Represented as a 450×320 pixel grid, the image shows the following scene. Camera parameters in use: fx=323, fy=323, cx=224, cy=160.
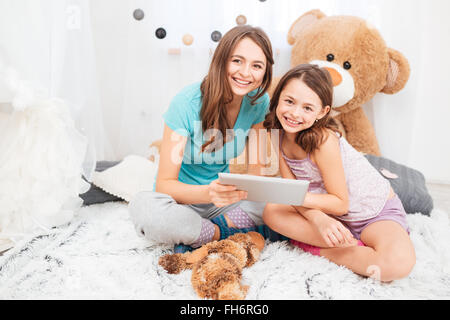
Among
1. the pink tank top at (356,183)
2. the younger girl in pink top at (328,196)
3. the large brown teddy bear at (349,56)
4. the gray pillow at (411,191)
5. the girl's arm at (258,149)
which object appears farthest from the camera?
the large brown teddy bear at (349,56)

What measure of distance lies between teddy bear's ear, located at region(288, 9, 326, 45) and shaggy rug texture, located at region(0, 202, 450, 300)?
2.97 ft

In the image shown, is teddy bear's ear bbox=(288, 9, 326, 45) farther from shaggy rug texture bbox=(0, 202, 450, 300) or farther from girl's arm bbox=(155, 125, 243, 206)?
shaggy rug texture bbox=(0, 202, 450, 300)

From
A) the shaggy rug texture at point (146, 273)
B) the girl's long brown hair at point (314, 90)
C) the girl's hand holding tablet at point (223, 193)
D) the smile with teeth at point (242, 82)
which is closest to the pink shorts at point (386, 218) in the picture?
the shaggy rug texture at point (146, 273)

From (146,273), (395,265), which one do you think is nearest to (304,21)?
(395,265)

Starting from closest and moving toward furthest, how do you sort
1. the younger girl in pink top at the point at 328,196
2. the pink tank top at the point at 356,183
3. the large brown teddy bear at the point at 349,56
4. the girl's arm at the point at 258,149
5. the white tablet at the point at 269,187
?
the white tablet at the point at 269,187, the younger girl in pink top at the point at 328,196, the pink tank top at the point at 356,183, the girl's arm at the point at 258,149, the large brown teddy bear at the point at 349,56

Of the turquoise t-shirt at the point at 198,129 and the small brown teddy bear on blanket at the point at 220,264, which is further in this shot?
the turquoise t-shirt at the point at 198,129

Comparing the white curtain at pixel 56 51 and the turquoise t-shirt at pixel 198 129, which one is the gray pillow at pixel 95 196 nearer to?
the white curtain at pixel 56 51

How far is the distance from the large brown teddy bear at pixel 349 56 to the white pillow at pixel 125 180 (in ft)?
2.51

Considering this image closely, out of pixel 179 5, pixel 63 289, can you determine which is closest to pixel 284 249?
pixel 63 289

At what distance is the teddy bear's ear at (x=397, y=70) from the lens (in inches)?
50.3

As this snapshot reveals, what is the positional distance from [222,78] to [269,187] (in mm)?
327

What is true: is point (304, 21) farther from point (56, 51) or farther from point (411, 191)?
point (56, 51)
